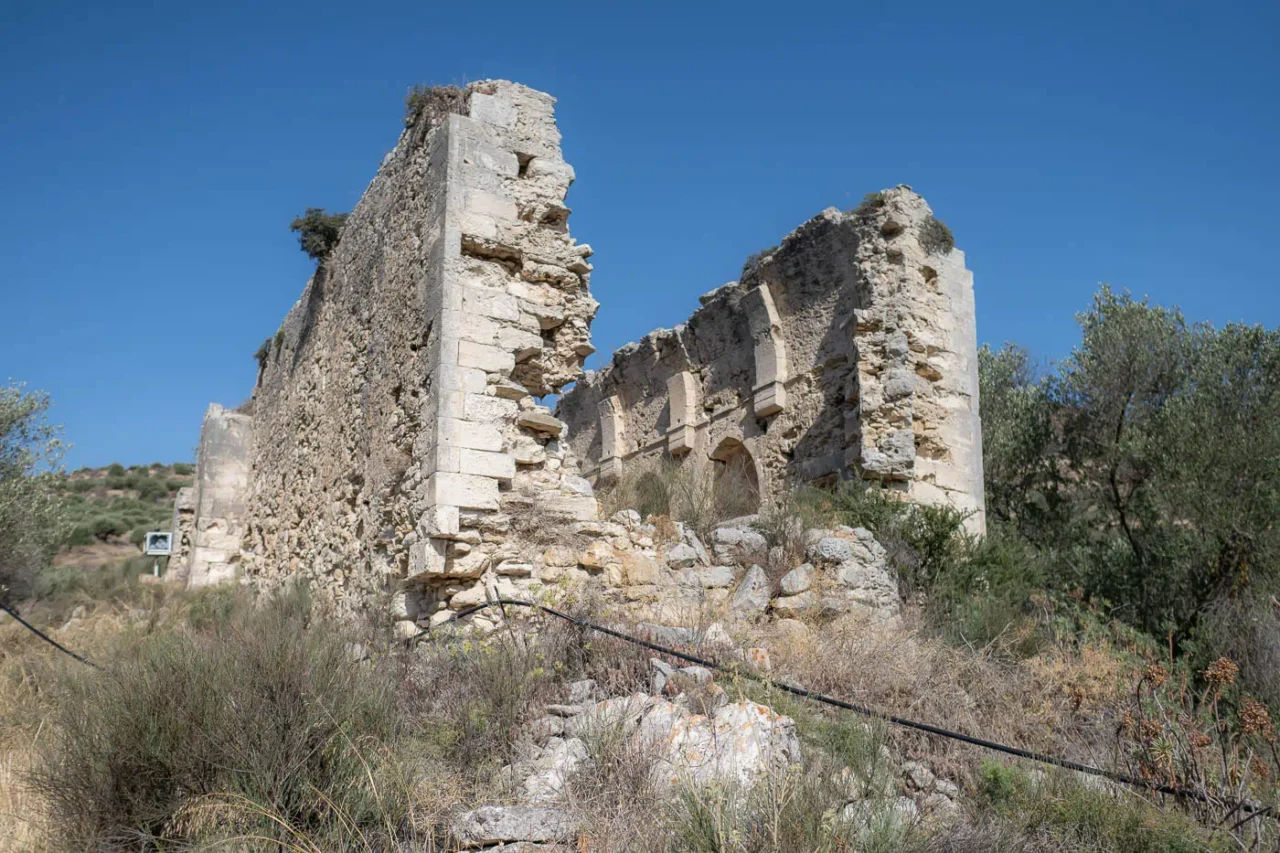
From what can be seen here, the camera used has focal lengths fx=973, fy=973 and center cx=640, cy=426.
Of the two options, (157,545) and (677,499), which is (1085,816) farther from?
(157,545)

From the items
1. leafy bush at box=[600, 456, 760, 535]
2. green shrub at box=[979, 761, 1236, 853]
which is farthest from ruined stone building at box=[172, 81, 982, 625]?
green shrub at box=[979, 761, 1236, 853]

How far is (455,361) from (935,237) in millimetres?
5944

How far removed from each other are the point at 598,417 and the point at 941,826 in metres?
13.8

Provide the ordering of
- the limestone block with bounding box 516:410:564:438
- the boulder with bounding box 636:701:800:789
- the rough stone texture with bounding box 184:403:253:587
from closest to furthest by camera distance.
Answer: the boulder with bounding box 636:701:800:789, the limestone block with bounding box 516:410:564:438, the rough stone texture with bounding box 184:403:253:587

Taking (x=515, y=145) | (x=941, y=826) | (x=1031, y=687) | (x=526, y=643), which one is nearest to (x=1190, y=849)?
(x=941, y=826)

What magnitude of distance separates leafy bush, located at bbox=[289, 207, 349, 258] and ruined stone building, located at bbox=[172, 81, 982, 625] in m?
0.33

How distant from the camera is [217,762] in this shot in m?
4.13

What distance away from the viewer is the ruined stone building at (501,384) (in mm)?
7207

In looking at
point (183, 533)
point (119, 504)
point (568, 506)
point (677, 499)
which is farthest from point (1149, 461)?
point (119, 504)

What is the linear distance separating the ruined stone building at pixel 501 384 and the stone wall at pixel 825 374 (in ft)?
0.10

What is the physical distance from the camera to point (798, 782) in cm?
388

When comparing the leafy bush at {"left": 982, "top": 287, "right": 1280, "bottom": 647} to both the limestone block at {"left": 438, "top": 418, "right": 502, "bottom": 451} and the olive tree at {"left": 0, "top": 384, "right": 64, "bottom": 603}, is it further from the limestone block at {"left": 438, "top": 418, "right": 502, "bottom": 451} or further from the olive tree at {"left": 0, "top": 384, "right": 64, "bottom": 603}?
the olive tree at {"left": 0, "top": 384, "right": 64, "bottom": 603}

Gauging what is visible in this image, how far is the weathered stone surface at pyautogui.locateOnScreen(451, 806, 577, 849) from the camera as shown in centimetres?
400

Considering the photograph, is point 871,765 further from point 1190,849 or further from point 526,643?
point 526,643
